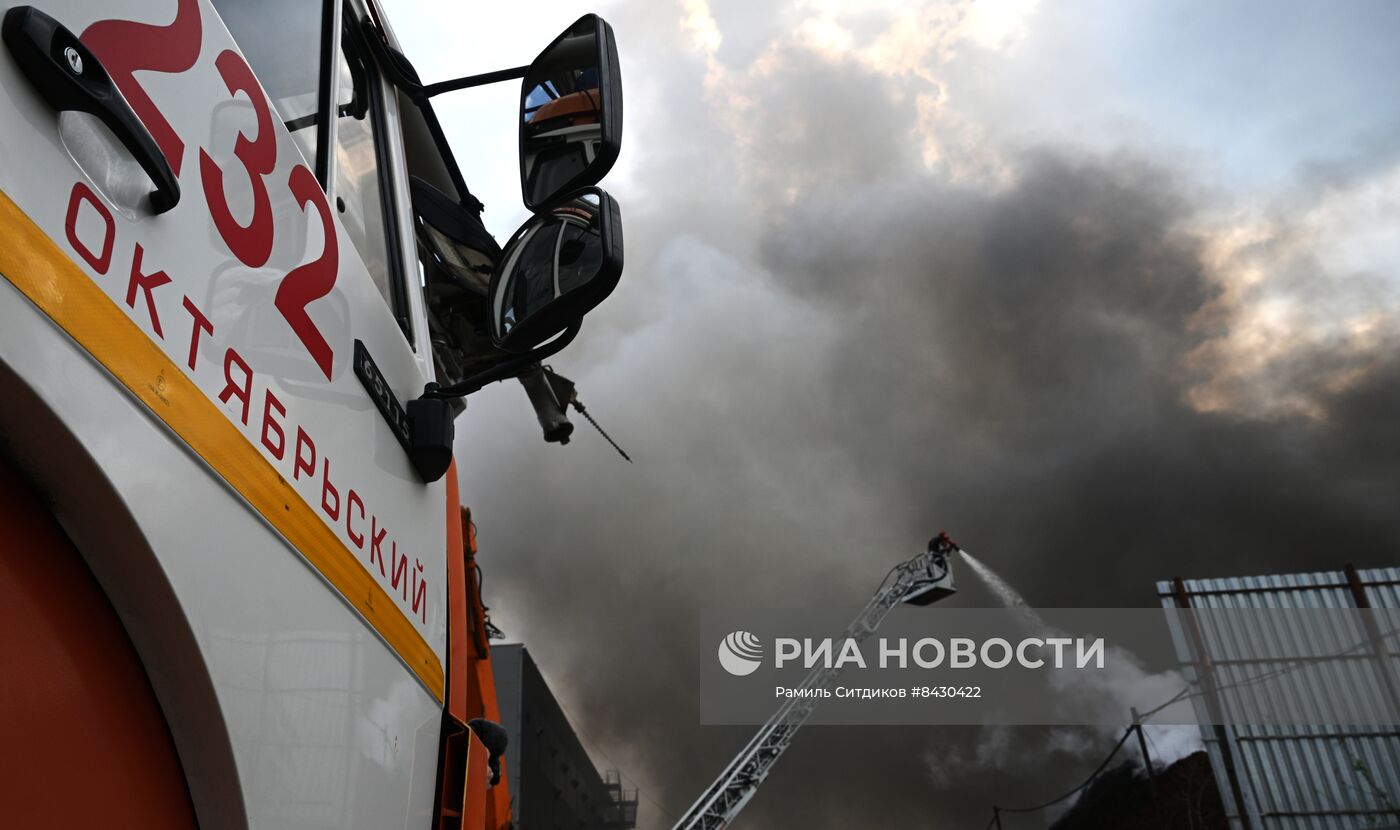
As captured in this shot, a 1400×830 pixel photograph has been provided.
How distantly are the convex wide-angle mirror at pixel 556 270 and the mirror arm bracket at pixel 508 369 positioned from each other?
0.07ft

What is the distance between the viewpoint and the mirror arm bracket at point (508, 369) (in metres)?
1.83

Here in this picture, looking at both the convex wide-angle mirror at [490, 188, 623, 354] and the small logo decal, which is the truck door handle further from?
the small logo decal

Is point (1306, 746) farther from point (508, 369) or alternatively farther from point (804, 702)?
point (508, 369)

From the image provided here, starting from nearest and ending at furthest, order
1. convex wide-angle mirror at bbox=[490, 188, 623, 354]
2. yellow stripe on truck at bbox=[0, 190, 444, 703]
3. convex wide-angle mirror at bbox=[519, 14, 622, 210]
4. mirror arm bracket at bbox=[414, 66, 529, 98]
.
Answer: yellow stripe on truck at bbox=[0, 190, 444, 703]
convex wide-angle mirror at bbox=[490, 188, 623, 354]
convex wide-angle mirror at bbox=[519, 14, 622, 210]
mirror arm bracket at bbox=[414, 66, 529, 98]

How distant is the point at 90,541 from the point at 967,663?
26564mm

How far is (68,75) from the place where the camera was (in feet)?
2.95

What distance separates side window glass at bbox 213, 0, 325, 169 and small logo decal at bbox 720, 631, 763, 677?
21.6 m

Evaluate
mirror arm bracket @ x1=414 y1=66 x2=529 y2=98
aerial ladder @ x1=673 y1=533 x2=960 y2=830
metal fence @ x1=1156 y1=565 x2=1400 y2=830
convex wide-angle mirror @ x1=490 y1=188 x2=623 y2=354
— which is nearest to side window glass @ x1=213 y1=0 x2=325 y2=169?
convex wide-angle mirror @ x1=490 y1=188 x2=623 y2=354

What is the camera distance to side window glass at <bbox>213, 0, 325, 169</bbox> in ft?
5.35

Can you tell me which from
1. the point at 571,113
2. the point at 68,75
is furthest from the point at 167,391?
the point at 571,113

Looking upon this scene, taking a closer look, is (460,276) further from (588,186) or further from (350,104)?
(588,186)

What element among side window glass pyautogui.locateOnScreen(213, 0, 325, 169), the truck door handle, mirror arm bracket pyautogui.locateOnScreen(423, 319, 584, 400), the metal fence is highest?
the metal fence

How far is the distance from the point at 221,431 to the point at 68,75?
0.39 m

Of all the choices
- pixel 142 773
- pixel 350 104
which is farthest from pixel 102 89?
pixel 350 104
